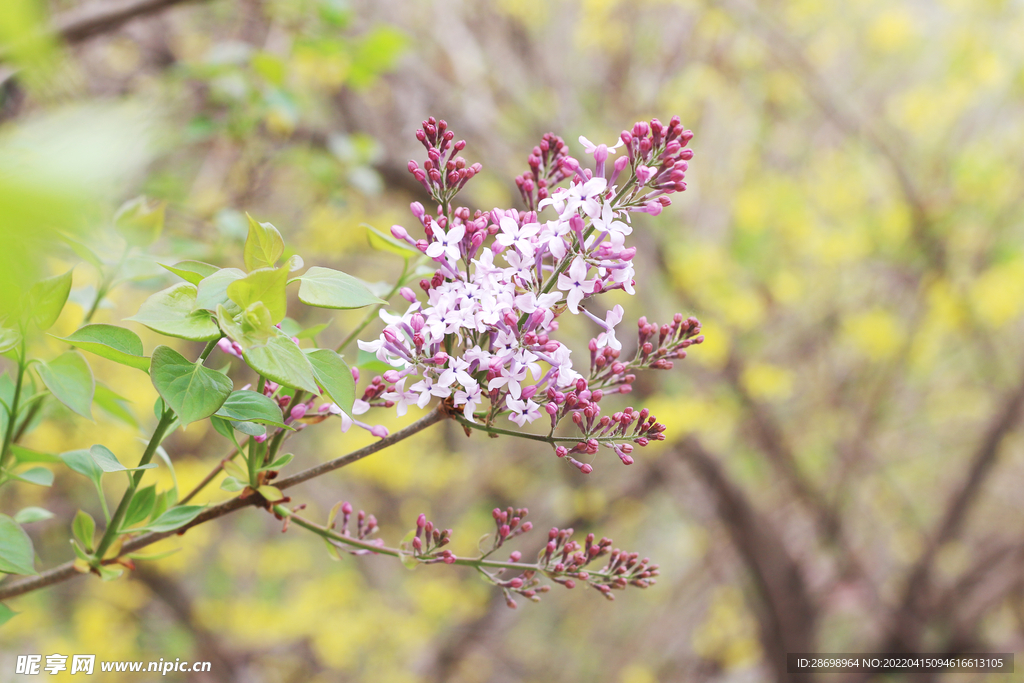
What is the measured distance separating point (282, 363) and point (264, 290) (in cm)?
6

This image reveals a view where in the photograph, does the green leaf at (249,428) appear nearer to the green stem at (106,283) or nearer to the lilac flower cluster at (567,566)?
the lilac flower cluster at (567,566)

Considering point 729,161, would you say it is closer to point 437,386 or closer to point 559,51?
point 559,51

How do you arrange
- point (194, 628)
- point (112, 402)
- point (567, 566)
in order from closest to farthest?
point (567, 566)
point (112, 402)
point (194, 628)

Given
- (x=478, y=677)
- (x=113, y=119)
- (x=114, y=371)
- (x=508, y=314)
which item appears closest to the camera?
(x=113, y=119)

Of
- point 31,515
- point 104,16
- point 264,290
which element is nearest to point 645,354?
point 264,290

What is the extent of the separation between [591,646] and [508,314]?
5.43 metres

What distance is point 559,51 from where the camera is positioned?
3.87 m

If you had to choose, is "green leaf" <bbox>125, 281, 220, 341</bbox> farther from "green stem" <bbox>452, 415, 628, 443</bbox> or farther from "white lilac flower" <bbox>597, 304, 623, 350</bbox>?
"white lilac flower" <bbox>597, 304, 623, 350</bbox>

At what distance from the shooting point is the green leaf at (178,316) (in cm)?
46

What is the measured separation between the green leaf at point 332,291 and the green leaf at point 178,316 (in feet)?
0.24

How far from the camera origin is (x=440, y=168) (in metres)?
0.60

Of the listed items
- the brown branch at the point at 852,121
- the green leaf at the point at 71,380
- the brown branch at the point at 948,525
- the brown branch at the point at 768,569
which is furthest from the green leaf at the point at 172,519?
the brown branch at the point at 948,525

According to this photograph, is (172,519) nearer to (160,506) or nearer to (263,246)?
(160,506)

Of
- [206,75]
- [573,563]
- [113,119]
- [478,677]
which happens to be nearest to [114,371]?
[206,75]
